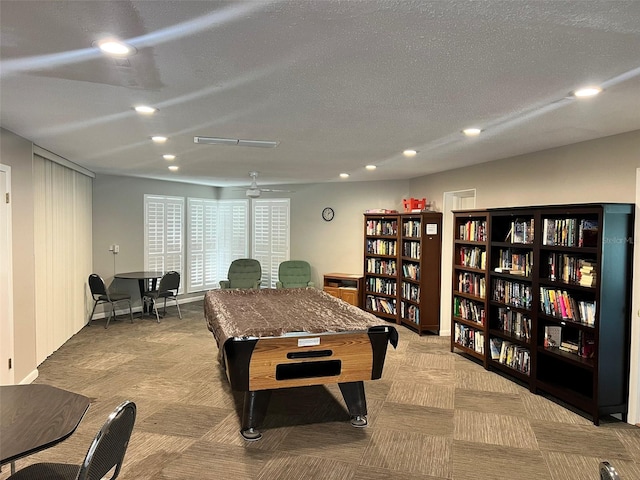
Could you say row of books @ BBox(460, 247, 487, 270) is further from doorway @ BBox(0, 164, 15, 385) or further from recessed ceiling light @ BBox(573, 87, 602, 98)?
doorway @ BBox(0, 164, 15, 385)

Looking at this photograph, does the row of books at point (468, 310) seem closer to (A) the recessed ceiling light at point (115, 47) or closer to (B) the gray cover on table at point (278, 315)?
(B) the gray cover on table at point (278, 315)

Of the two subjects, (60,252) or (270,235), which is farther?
(270,235)

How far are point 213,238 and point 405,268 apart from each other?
15.0 feet

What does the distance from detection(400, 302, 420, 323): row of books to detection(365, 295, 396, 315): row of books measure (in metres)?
0.26

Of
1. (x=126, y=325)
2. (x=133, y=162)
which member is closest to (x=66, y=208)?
(x=133, y=162)

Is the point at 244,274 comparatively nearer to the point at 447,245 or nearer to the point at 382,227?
the point at 382,227

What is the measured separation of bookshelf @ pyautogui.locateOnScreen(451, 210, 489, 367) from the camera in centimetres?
528

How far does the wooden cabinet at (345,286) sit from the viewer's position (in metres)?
7.81

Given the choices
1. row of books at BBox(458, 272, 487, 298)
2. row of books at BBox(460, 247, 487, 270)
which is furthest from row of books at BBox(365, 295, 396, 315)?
row of books at BBox(460, 247, 487, 270)

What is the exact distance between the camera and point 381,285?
302 inches

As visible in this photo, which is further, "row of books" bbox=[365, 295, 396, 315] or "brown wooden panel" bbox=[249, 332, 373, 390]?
"row of books" bbox=[365, 295, 396, 315]

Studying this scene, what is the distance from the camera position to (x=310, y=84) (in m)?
2.62

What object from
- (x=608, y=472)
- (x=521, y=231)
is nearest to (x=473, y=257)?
(x=521, y=231)

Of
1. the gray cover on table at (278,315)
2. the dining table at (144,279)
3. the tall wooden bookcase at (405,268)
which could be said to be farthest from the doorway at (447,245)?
the dining table at (144,279)
